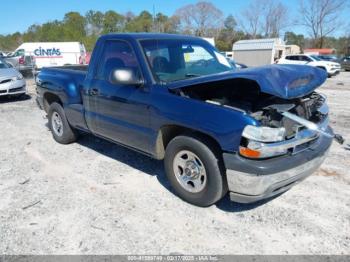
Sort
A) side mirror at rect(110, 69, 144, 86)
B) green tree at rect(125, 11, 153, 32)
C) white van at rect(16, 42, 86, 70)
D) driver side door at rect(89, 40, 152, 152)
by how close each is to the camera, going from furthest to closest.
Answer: green tree at rect(125, 11, 153, 32) → white van at rect(16, 42, 86, 70) → driver side door at rect(89, 40, 152, 152) → side mirror at rect(110, 69, 144, 86)

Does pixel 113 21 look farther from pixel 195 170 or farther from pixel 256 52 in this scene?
pixel 195 170

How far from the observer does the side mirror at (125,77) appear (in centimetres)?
372

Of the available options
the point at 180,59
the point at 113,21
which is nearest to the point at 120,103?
the point at 180,59

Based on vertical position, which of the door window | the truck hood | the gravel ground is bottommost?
the gravel ground

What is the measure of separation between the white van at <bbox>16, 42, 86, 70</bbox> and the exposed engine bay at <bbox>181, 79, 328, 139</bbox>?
79.7 ft

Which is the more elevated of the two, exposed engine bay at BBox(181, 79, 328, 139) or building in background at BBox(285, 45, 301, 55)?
exposed engine bay at BBox(181, 79, 328, 139)

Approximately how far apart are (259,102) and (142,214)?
177cm

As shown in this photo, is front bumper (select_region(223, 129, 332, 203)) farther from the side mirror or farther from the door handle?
the door handle

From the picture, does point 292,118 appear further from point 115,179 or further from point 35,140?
point 35,140

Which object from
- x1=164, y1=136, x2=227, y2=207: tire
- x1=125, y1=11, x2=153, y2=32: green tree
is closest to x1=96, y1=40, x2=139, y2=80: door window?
x1=164, y1=136, x2=227, y2=207: tire

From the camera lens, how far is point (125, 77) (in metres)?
3.74

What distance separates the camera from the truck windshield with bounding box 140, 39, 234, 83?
401 cm

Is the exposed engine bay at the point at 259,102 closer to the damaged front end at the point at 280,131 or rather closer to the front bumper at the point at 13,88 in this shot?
the damaged front end at the point at 280,131

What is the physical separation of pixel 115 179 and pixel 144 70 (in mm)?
1578
